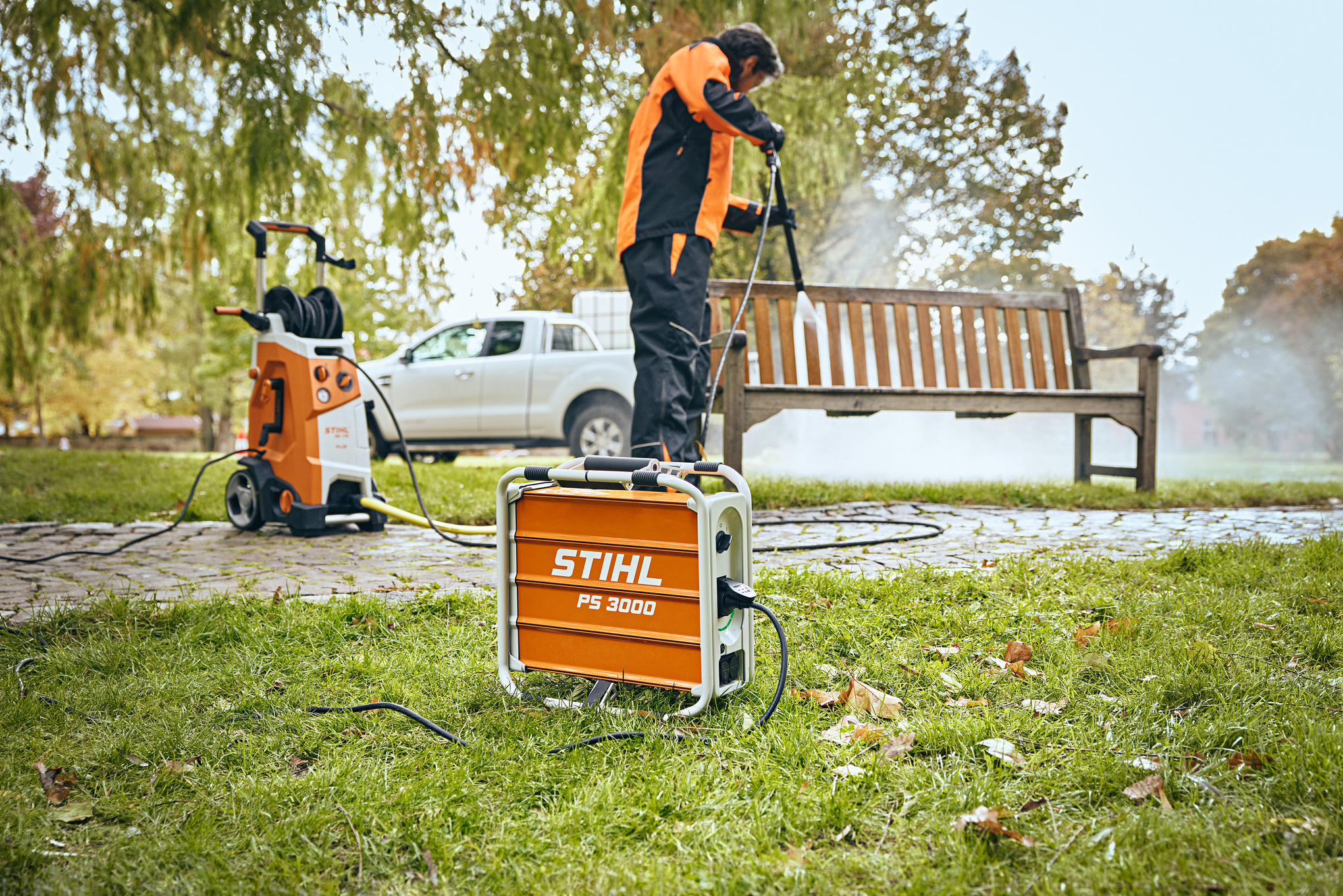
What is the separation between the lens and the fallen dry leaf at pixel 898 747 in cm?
191

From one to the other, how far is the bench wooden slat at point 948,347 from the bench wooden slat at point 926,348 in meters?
0.08

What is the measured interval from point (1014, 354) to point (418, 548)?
432 cm

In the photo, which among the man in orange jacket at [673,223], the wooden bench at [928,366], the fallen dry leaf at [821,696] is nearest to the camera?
the fallen dry leaf at [821,696]

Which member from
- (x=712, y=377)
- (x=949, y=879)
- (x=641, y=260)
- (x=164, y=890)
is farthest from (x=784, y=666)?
(x=712, y=377)

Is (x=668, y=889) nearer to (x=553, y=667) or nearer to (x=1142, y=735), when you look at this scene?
(x=553, y=667)

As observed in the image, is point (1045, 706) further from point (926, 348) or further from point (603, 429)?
point (603, 429)

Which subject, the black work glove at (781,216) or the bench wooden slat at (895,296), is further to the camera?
the bench wooden slat at (895,296)

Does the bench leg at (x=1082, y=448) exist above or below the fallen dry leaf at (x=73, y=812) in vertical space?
above

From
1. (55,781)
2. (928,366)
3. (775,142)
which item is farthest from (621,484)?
(928,366)

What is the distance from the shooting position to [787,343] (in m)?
6.05

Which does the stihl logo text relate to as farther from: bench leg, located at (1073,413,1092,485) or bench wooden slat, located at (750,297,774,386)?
bench leg, located at (1073,413,1092,485)

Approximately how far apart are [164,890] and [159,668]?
1.18m

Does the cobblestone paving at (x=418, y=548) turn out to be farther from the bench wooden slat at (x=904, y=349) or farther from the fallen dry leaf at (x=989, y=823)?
the fallen dry leaf at (x=989, y=823)

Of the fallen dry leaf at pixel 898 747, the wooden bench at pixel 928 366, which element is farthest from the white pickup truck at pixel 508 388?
the fallen dry leaf at pixel 898 747
